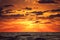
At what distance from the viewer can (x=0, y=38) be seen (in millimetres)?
1660

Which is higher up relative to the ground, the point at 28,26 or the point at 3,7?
the point at 3,7

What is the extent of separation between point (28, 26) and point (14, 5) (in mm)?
579

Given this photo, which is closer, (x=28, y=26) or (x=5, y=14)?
(x=28, y=26)

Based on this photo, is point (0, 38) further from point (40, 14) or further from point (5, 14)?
point (40, 14)

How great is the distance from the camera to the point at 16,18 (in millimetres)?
1877

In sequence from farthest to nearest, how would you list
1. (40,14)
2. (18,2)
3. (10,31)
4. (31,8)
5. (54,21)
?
1. (18,2)
2. (31,8)
3. (40,14)
4. (54,21)
5. (10,31)

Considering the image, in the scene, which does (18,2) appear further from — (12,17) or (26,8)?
(12,17)

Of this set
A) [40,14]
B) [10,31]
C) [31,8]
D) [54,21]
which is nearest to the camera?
[10,31]

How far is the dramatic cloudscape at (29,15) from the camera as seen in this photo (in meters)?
1.69

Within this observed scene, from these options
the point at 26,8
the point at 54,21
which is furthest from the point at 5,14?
the point at 54,21

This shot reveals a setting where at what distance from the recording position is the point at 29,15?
6.39ft

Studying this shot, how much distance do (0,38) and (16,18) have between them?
0.31 m

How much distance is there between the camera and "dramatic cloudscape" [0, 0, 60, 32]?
66.5 inches

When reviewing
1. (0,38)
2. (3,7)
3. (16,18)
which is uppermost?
(3,7)
